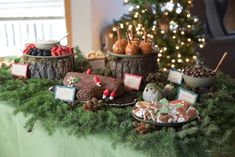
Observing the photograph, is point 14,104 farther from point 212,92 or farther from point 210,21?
point 210,21

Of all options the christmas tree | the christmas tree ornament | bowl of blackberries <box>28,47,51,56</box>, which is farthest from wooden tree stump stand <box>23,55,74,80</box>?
the christmas tree

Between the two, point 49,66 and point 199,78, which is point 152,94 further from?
point 49,66


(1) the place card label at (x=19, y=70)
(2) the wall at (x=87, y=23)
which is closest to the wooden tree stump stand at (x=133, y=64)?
(1) the place card label at (x=19, y=70)

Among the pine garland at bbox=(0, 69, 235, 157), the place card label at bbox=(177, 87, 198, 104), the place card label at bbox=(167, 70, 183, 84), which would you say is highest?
the place card label at bbox=(167, 70, 183, 84)

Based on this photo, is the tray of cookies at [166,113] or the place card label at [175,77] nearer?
the tray of cookies at [166,113]

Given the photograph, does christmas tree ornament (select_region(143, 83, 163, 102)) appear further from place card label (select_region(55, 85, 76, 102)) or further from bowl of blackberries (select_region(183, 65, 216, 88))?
place card label (select_region(55, 85, 76, 102))

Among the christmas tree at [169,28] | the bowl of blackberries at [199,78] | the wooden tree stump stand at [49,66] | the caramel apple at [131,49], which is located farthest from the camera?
the christmas tree at [169,28]

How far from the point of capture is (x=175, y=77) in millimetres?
1566

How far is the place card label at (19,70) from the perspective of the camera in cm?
170

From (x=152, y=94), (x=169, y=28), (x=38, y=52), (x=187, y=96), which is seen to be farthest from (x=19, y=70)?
(x=169, y=28)

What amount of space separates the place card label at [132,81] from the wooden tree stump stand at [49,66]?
0.33 m

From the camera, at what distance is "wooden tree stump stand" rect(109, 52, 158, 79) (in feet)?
5.08

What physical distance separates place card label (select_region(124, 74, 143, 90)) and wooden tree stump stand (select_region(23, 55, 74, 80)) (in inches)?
13.2

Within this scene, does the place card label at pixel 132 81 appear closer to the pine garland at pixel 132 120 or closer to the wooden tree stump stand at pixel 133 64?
the wooden tree stump stand at pixel 133 64
